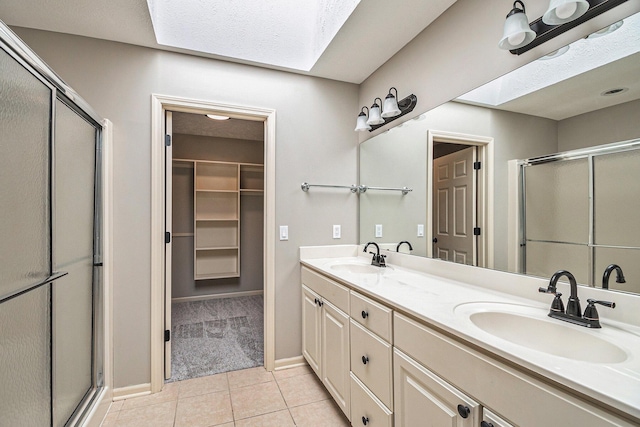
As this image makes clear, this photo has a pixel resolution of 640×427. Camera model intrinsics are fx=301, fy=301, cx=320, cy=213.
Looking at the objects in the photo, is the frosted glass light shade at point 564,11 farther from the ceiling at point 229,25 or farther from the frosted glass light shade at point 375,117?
the frosted glass light shade at point 375,117

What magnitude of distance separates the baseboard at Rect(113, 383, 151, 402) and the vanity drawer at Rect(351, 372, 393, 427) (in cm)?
145

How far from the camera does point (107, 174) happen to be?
1.95 m

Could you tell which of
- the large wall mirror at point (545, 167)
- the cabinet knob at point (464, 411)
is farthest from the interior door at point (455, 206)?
the cabinet knob at point (464, 411)

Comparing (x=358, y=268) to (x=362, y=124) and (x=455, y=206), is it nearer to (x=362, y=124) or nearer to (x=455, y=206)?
(x=455, y=206)

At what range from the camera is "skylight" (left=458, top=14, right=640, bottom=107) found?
3.34ft

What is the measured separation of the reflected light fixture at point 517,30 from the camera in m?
1.21

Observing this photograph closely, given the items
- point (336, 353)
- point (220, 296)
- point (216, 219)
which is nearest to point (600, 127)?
point (336, 353)

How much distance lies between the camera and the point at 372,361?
55.9 inches

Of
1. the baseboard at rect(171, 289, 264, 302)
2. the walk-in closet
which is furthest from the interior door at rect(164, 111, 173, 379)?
the baseboard at rect(171, 289, 264, 302)

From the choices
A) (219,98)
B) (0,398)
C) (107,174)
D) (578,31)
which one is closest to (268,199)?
(219,98)

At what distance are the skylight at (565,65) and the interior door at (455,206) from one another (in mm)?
291

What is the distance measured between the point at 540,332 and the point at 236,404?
5.86ft

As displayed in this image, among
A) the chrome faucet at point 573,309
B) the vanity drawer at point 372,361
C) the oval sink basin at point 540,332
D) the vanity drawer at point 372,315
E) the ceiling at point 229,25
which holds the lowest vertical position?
the vanity drawer at point 372,361

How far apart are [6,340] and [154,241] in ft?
3.56
